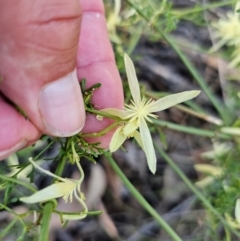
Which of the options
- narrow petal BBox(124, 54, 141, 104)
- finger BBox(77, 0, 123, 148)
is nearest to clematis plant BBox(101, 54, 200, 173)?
narrow petal BBox(124, 54, 141, 104)

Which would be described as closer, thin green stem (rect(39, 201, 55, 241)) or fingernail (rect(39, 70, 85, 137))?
thin green stem (rect(39, 201, 55, 241))

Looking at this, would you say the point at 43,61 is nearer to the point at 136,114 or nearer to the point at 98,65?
the point at 136,114

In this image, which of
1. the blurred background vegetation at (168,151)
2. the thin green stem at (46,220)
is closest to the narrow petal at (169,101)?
the thin green stem at (46,220)

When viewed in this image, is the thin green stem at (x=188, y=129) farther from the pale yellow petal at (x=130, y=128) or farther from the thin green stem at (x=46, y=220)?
the thin green stem at (x=46, y=220)

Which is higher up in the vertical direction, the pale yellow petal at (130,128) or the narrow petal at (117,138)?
the pale yellow petal at (130,128)

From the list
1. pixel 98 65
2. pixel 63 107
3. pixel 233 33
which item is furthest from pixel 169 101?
pixel 233 33

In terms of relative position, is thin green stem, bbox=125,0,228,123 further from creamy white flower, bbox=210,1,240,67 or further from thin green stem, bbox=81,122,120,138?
thin green stem, bbox=81,122,120,138
